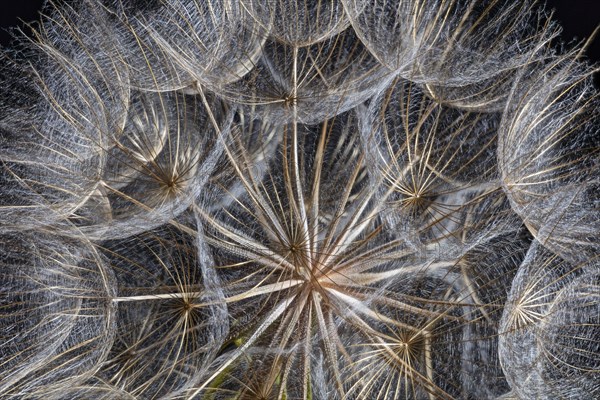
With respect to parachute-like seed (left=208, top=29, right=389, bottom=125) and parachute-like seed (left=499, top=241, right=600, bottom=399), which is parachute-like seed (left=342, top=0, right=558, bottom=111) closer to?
parachute-like seed (left=208, top=29, right=389, bottom=125)

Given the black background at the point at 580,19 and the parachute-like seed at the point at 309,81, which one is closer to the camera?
the parachute-like seed at the point at 309,81

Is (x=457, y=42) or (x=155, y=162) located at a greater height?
(x=457, y=42)

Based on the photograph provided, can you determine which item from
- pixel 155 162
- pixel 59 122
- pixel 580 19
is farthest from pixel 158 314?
pixel 580 19

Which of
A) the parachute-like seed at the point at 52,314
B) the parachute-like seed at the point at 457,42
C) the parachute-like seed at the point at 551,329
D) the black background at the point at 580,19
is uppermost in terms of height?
the black background at the point at 580,19

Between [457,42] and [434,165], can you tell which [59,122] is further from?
[457,42]

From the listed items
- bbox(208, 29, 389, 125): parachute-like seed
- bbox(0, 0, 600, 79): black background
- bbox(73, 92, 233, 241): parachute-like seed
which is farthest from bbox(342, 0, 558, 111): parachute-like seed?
bbox(0, 0, 600, 79): black background

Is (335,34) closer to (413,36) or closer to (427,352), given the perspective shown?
(413,36)

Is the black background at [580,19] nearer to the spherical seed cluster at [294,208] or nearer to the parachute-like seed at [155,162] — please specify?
the spherical seed cluster at [294,208]

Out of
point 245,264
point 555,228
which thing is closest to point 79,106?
point 245,264

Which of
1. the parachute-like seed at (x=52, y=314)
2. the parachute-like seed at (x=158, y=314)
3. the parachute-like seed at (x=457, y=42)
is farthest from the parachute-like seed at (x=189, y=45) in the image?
the parachute-like seed at (x=52, y=314)
